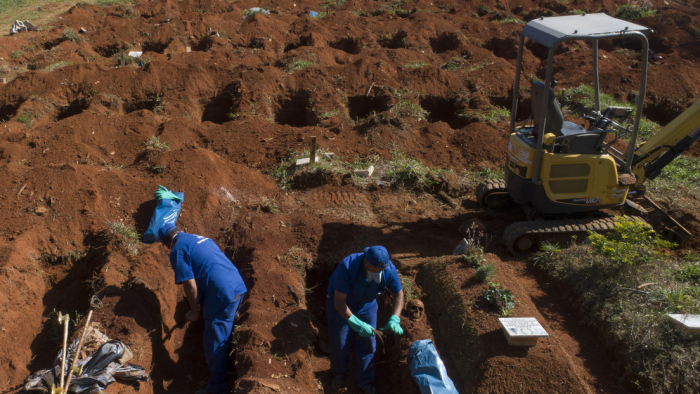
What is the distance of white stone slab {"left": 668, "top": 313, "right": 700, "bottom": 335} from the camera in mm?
4525

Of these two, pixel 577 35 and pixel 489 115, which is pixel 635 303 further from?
pixel 489 115

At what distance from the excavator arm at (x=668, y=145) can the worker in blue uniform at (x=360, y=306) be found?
4.57 metres

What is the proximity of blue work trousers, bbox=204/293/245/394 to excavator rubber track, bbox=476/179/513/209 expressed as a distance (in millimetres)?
4418

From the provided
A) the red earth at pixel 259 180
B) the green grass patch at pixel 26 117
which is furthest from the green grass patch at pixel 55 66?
the green grass patch at pixel 26 117

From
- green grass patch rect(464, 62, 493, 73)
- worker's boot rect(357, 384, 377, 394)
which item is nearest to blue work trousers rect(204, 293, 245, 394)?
worker's boot rect(357, 384, 377, 394)

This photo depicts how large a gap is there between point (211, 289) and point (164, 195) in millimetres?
2480

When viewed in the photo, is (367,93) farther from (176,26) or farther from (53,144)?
(176,26)

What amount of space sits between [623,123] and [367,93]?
619 cm

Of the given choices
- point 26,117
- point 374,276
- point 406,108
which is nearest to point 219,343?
point 374,276

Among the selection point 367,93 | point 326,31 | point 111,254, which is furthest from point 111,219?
point 326,31

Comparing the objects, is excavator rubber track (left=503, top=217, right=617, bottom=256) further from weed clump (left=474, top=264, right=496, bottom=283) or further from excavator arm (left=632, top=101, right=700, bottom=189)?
weed clump (left=474, top=264, right=496, bottom=283)

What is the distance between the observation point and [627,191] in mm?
6520

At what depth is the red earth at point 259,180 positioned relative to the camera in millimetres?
5168

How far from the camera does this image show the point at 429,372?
4.38 meters
